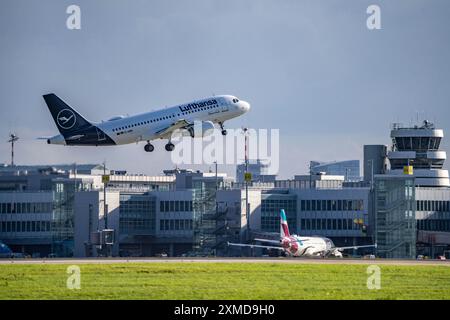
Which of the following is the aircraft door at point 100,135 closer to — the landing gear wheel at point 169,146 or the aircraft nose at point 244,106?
the landing gear wheel at point 169,146

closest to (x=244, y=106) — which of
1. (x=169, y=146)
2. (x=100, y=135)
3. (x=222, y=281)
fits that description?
(x=169, y=146)

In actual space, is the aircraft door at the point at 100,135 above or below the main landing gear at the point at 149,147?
above

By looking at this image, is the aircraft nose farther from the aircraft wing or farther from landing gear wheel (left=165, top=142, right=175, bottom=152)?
landing gear wheel (left=165, top=142, right=175, bottom=152)

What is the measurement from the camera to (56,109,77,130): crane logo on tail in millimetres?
166250

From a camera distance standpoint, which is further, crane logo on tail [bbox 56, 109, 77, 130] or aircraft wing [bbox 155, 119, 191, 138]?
aircraft wing [bbox 155, 119, 191, 138]

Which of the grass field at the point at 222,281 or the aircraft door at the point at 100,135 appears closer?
the grass field at the point at 222,281

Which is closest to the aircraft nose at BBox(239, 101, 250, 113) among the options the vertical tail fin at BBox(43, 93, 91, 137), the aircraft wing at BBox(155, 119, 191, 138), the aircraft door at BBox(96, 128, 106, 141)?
the aircraft wing at BBox(155, 119, 191, 138)

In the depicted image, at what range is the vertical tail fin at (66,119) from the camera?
16588cm

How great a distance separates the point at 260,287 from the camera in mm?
114812

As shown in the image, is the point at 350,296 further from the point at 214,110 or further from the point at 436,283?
the point at 214,110

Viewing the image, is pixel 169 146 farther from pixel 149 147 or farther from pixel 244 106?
pixel 244 106

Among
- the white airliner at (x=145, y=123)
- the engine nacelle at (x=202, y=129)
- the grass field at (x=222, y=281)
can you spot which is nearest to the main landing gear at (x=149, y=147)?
the white airliner at (x=145, y=123)

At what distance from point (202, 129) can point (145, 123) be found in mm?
7910
